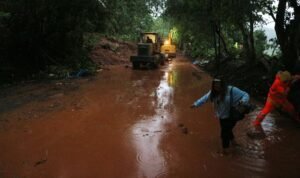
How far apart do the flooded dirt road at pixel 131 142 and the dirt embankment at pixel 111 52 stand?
595 inches

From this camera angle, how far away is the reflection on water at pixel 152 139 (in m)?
5.98

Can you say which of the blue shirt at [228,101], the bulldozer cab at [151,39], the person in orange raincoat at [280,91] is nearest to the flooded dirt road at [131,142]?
the person in orange raincoat at [280,91]

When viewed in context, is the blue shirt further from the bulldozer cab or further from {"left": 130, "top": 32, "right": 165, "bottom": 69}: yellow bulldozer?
the bulldozer cab

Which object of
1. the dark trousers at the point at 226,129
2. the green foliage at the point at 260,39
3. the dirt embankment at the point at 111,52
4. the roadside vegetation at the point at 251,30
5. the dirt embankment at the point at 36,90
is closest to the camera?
the dark trousers at the point at 226,129

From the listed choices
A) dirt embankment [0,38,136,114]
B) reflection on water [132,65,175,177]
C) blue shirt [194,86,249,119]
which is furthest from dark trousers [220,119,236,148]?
dirt embankment [0,38,136,114]

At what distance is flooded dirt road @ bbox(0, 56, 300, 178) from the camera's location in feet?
19.4

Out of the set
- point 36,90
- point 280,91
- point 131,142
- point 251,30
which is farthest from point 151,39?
point 131,142

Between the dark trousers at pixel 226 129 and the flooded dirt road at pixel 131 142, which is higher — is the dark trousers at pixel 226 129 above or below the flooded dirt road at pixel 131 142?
above

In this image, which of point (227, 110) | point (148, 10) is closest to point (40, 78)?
point (227, 110)

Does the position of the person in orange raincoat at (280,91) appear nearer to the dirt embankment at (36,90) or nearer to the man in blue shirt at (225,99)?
the man in blue shirt at (225,99)

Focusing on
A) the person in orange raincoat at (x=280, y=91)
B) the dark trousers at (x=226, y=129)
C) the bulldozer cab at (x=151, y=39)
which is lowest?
the dark trousers at (x=226, y=129)

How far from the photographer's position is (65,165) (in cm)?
612

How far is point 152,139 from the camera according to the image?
7.60 meters

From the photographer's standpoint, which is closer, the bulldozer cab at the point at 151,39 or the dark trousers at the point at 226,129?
the dark trousers at the point at 226,129
